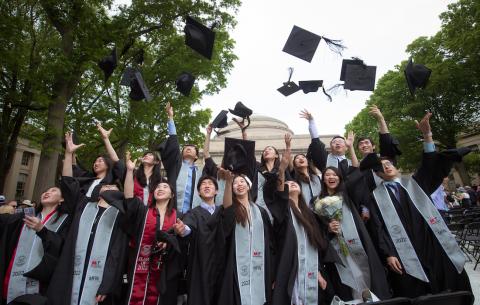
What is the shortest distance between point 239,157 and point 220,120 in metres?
1.59

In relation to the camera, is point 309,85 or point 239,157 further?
point 309,85

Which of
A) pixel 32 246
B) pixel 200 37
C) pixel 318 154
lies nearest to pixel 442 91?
pixel 318 154

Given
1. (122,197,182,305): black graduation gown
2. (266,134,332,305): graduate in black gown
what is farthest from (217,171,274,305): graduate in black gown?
(122,197,182,305): black graduation gown

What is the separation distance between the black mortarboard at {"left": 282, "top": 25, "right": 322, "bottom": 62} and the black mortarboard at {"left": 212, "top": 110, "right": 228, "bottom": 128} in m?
1.41

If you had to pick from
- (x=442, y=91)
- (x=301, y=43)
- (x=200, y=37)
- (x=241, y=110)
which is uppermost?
(x=442, y=91)

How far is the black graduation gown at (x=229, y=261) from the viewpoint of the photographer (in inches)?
104

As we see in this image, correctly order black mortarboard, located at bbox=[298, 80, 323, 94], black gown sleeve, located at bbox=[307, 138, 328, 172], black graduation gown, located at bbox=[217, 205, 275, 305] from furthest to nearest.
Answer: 1. black mortarboard, located at bbox=[298, 80, 323, 94]
2. black gown sleeve, located at bbox=[307, 138, 328, 172]
3. black graduation gown, located at bbox=[217, 205, 275, 305]

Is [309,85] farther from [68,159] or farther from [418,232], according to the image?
[68,159]

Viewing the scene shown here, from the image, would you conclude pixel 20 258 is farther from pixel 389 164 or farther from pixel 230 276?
pixel 389 164

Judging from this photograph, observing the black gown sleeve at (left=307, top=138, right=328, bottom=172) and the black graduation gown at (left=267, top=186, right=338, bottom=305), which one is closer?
the black graduation gown at (left=267, top=186, right=338, bottom=305)

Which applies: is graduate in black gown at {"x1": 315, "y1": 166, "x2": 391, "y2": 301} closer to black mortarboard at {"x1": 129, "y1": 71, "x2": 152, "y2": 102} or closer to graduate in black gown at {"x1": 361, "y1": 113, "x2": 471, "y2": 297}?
graduate in black gown at {"x1": 361, "y1": 113, "x2": 471, "y2": 297}

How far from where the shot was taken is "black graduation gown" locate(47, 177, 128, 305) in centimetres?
268

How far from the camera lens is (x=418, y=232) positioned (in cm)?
300

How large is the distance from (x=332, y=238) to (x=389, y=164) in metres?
1.06
